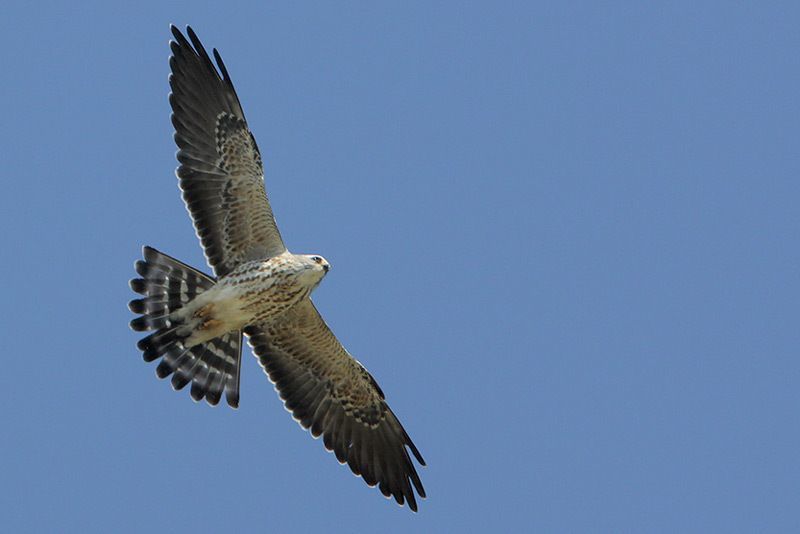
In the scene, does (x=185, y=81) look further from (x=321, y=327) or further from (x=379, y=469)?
(x=379, y=469)

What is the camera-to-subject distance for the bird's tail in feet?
49.1

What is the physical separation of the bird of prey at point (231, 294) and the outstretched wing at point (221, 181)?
11 millimetres

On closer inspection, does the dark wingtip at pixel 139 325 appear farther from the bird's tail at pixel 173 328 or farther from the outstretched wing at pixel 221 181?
the outstretched wing at pixel 221 181

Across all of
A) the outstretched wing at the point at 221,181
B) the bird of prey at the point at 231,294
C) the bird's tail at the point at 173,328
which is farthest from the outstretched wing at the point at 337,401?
the outstretched wing at the point at 221,181

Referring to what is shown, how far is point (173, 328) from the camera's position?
596 inches

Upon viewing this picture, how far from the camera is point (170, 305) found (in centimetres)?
1504

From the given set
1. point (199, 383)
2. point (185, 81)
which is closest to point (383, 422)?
point (199, 383)

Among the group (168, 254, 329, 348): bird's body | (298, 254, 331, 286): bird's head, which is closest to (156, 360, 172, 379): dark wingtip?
(168, 254, 329, 348): bird's body

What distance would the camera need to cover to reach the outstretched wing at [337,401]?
1591 cm

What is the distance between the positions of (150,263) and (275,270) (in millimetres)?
1342

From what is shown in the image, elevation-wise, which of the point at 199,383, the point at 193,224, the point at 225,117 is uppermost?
the point at 225,117

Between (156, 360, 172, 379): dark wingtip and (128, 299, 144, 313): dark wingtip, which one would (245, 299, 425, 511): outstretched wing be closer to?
(156, 360, 172, 379): dark wingtip

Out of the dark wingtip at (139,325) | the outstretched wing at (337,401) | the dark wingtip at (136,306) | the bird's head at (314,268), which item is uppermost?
the bird's head at (314,268)

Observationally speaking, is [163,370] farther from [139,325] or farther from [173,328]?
[139,325]
